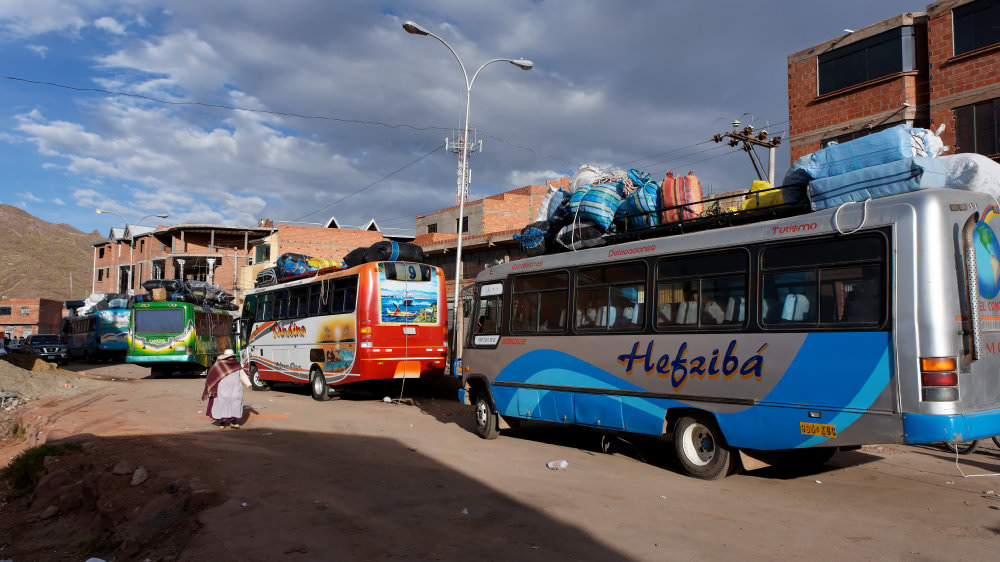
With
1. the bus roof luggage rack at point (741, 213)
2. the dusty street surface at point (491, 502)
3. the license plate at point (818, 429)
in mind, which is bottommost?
the dusty street surface at point (491, 502)

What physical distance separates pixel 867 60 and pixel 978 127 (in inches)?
156

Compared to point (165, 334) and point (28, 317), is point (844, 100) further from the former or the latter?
point (28, 317)

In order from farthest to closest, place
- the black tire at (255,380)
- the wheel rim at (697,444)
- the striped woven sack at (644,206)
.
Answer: the black tire at (255,380), the striped woven sack at (644,206), the wheel rim at (697,444)

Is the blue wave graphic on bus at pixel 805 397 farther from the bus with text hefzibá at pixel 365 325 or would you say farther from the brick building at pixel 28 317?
the brick building at pixel 28 317

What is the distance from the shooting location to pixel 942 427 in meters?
5.73

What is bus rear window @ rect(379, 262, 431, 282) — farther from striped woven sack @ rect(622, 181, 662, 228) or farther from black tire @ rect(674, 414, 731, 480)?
black tire @ rect(674, 414, 731, 480)

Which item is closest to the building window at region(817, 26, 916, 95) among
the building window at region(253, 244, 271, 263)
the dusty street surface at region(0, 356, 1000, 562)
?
the dusty street surface at region(0, 356, 1000, 562)

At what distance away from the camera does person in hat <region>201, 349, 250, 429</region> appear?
38.0 feet

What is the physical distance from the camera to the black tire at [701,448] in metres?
7.76

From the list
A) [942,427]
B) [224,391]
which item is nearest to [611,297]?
[942,427]

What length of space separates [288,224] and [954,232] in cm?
5232

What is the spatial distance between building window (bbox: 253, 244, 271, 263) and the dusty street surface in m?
42.5

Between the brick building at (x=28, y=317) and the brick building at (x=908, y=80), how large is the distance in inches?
3506

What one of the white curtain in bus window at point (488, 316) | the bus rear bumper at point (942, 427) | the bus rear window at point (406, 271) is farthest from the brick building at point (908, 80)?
the bus rear bumper at point (942, 427)
